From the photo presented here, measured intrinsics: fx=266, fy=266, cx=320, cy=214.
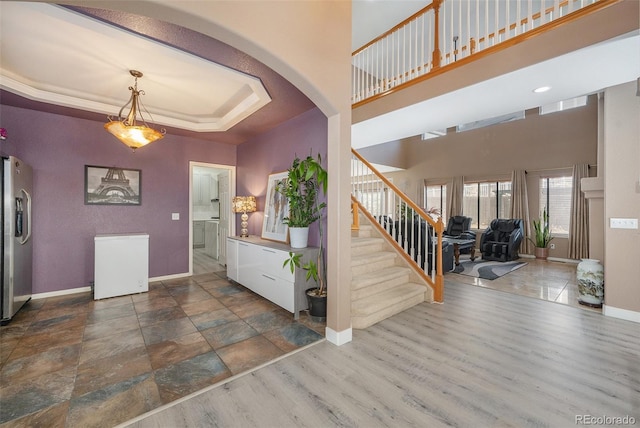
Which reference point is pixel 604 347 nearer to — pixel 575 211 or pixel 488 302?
pixel 488 302

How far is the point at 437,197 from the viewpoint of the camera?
371 inches

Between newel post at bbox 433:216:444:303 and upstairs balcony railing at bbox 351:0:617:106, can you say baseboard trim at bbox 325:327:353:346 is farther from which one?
upstairs balcony railing at bbox 351:0:617:106

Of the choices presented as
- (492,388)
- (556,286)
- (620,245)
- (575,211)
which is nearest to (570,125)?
(575,211)

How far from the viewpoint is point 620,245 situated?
3.09 m

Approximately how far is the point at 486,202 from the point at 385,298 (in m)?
6.71

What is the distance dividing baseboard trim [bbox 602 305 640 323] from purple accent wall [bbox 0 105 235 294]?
628cm

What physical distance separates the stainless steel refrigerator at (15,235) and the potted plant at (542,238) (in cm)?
992

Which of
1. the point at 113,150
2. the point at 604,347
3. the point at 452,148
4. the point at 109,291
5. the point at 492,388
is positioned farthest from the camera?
the point at 452,148

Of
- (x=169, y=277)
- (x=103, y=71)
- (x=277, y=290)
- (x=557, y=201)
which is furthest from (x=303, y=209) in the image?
(x=557, y=201)

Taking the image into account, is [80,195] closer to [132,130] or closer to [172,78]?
[132,130]

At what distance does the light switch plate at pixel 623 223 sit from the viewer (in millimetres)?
3008

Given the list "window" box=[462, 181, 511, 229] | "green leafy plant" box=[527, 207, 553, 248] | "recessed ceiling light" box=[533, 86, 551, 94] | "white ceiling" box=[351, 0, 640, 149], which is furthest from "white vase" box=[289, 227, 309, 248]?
"window" box=[462, 181, 511, 229]

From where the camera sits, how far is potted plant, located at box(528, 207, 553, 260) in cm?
683

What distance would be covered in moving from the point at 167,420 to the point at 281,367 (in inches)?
32.5
